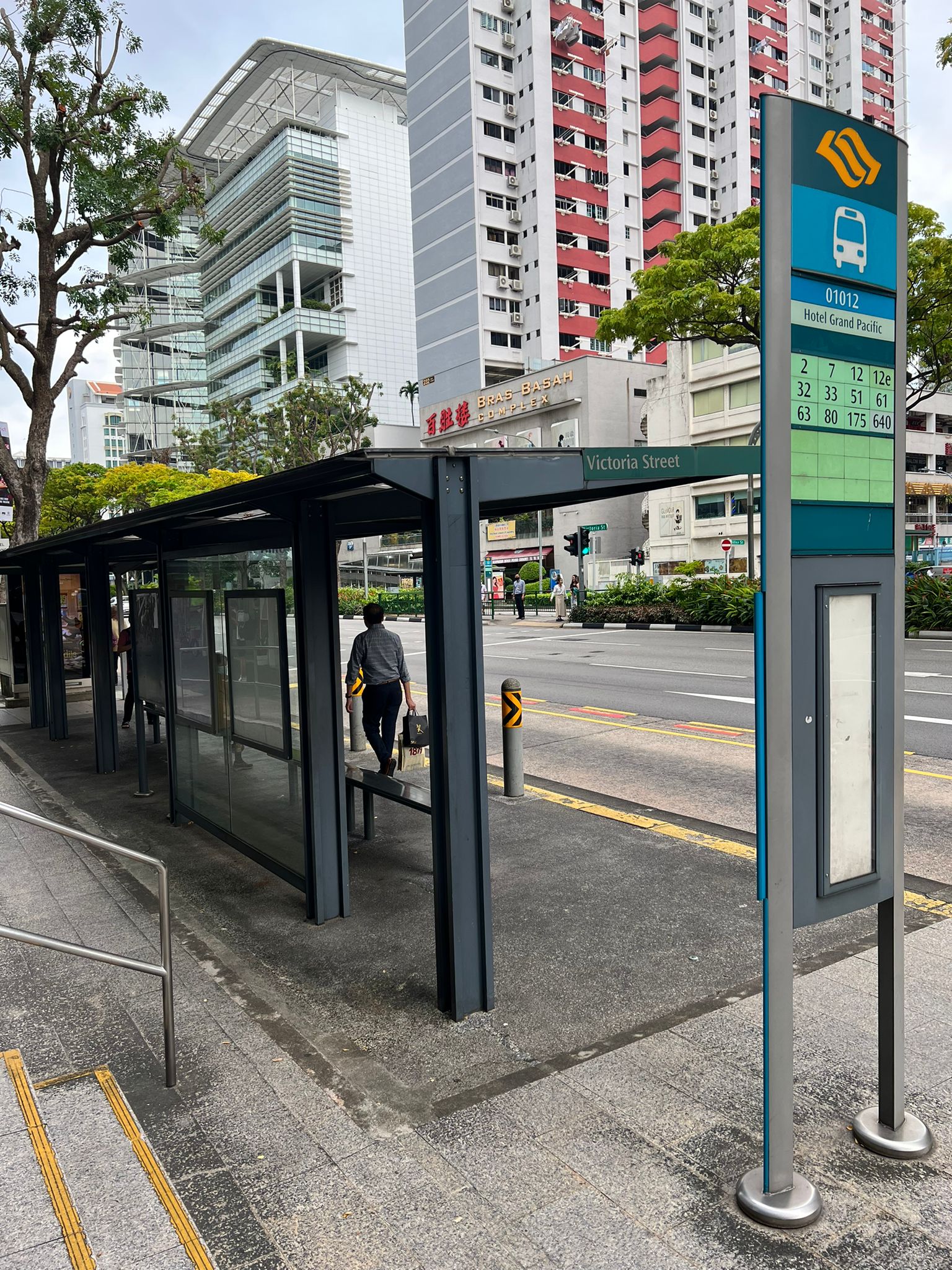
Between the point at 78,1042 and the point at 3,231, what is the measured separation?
50.2ft

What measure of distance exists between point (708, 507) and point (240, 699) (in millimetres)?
44871

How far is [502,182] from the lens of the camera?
63844 millimetres

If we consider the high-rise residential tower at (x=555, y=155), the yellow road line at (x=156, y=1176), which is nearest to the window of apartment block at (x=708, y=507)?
the high-rise residential tower at (x=555, y=155)

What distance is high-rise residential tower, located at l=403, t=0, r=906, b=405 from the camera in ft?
206

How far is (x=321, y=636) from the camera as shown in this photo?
17.5ft

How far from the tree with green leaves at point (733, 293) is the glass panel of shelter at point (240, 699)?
18.8 m

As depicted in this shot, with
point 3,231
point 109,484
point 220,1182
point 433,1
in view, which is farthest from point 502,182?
point 220,1182

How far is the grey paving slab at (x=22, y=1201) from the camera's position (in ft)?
9.38

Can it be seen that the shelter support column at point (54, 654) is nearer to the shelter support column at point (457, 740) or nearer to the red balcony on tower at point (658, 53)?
the shelter support column at point (457, 740)

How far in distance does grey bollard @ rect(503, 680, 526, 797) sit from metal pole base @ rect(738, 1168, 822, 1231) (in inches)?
214

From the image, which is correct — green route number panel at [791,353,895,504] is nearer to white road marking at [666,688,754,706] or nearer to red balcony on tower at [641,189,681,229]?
white road marking at [666,688,754,706]

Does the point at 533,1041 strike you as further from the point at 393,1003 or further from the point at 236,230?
the point at 236,230

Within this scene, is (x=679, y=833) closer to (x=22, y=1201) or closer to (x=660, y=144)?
(x=22, y=1201)

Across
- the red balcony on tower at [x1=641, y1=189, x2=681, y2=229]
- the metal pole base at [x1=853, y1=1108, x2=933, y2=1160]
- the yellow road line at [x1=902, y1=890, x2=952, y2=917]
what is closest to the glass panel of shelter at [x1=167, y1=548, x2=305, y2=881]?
the metal pole base at [x1=853, y1=1108, x2=933, y2=1160]
